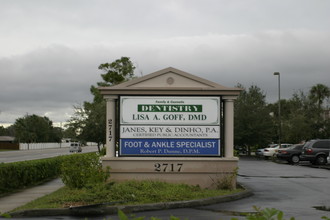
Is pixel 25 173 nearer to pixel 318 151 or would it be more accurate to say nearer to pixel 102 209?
pixel 102 209

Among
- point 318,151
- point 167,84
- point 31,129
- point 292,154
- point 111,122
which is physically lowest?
point 292,154

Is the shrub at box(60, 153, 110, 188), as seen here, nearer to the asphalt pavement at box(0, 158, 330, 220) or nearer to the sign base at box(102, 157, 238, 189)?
the sign base at box(102, 157, 238, 189)

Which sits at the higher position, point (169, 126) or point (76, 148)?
point (169, 126)

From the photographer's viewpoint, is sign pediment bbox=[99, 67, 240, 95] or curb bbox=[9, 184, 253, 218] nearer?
curb bbox=[9, 184, 253, 218]

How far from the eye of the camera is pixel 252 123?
164ft

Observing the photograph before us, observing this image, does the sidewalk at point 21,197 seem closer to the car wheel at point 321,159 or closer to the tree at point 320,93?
the car wheel at point 321,159

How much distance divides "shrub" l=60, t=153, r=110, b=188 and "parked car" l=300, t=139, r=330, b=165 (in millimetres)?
22643

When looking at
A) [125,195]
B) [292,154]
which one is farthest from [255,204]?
[292,154]

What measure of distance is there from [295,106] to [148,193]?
47.8m

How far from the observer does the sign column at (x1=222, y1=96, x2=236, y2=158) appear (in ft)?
51.8

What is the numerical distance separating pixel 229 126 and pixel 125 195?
468 cm

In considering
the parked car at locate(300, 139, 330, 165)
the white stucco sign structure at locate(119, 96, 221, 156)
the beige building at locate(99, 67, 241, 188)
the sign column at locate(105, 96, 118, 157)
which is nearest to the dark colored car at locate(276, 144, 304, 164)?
the parked car at locate(300, 139, 330, 165)

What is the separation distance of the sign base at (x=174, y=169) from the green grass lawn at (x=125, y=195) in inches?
41.9

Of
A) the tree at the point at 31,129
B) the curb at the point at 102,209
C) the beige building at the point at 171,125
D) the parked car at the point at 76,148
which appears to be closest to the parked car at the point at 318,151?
the beige building at the point at 171,125
